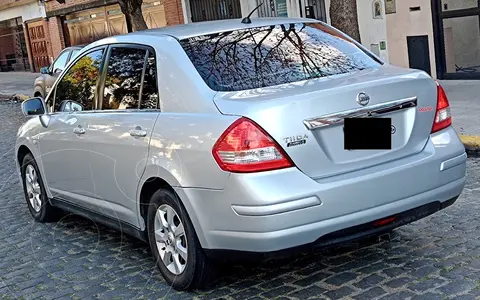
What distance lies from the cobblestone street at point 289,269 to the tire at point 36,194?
0.39 metres

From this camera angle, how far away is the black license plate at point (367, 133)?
13.3ft

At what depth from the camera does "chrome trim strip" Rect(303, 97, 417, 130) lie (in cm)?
398

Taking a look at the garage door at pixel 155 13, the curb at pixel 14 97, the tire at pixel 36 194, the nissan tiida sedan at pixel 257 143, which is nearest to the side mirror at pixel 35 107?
the tire at pixel 36 194

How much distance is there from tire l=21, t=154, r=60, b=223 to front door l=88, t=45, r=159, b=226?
1382 millimetres

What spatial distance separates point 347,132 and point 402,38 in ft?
32.7

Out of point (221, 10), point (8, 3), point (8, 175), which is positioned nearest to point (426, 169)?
point (8, 175)

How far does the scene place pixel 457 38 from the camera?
1291 cm


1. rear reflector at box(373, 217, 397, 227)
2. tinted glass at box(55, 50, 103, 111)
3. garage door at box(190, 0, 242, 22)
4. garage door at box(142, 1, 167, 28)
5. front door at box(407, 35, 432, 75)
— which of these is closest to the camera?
rear reflector at box(373, 217, 397, 227)

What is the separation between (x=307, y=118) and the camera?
3.97m

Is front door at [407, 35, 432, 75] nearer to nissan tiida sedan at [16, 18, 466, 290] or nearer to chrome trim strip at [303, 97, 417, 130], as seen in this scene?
nissan tiida sedan at [16, 18, 466, 290]

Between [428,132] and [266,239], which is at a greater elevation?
[428,132]

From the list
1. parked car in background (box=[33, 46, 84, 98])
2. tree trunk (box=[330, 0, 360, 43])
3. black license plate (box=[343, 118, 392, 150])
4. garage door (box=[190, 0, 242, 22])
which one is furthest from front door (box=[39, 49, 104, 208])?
garage door (box=[190, 0, 242, 22])

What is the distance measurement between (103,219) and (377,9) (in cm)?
976

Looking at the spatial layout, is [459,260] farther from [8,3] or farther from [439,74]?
[8,3]
